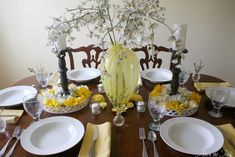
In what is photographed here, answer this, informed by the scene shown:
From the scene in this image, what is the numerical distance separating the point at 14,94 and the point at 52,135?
52cm

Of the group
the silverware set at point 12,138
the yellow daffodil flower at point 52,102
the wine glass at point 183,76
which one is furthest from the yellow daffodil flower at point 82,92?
the wine glass at point 183,76

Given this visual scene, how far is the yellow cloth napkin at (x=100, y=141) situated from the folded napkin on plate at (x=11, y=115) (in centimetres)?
37

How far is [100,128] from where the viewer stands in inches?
40.1

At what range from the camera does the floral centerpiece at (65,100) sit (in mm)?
1145

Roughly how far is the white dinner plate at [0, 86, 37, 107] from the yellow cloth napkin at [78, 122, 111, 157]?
0.49 meters

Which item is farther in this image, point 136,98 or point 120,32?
point 136,98

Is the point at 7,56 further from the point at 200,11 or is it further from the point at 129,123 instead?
the point at 200,11

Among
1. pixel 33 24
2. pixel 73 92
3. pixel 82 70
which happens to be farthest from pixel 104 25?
pixel 33 24

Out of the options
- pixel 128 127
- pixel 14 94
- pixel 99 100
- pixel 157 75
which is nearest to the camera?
pixel 128 127

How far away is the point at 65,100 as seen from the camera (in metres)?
1.17

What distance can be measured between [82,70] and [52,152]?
2.78 feet

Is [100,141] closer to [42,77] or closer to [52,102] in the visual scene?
[52,102]

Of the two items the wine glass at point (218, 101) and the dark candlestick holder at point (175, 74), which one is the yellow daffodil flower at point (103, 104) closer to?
the dark candlestick holder at point (175, 74)

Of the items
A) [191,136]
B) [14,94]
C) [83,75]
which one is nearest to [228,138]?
[191,136]
